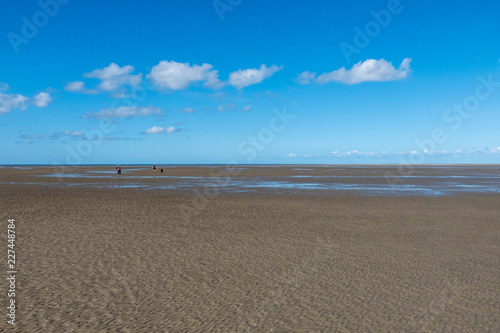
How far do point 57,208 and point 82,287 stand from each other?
564 inches

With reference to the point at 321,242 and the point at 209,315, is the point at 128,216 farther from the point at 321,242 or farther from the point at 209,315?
the point at 209,315

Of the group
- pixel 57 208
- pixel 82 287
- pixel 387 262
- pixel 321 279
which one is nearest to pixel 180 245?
pixel 82 287

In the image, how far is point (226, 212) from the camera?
66.4ft

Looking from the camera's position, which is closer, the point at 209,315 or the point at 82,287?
the point at 209,315

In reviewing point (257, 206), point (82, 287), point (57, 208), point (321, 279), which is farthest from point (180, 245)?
point (57, 208)

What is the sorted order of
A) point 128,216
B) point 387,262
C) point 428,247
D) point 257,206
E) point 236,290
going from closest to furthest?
point 236,290 → point 387,262 → point 428,247 → point 128,216 → point 257,206

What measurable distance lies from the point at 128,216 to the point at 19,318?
11.8m

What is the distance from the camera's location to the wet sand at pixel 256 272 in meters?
7.12

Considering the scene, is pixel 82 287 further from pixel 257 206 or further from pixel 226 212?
pixel 257 206

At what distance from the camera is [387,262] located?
1092 cm

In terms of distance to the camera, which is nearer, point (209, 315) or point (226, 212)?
point (209, 315)

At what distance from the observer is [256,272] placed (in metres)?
9.96

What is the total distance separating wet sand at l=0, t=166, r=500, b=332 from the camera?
7.12 m

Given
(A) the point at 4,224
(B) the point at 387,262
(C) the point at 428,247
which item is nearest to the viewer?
(B) the point at 387,262
